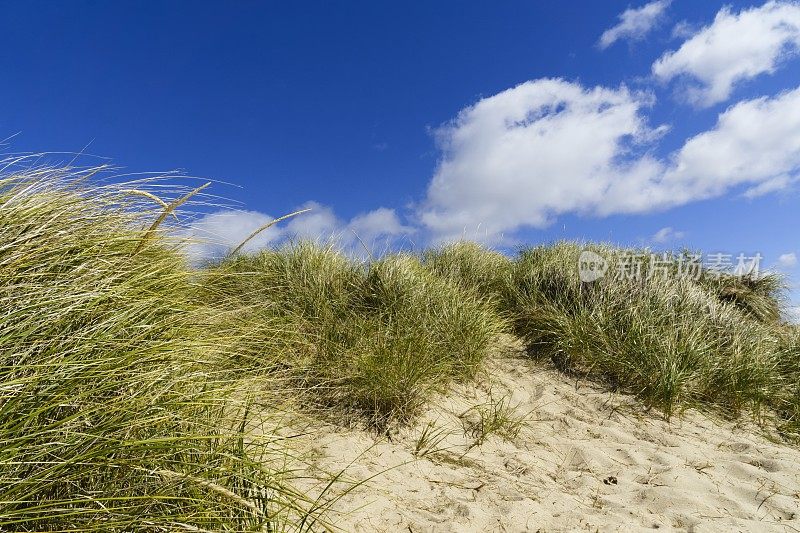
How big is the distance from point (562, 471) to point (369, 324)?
2101 millimetres

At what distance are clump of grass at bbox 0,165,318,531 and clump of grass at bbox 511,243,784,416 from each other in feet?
12.5

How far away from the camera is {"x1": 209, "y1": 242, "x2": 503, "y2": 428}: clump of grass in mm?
3758

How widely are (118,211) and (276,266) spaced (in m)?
2.80

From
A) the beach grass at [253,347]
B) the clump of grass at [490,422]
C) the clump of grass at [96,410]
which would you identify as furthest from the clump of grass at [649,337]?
the clump of grass at [96,410]

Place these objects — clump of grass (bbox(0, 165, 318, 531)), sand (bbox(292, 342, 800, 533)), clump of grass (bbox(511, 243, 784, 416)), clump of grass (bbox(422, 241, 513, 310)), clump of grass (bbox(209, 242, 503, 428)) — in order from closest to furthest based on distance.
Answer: clump of grass (bbox(0, 165, 318, 531)), sand (bbox(292, 342, 800, 533)), clump of grass (bbox(209, 242, 503, 428)), clump of grass (bbox(511, 243, 784, 416)), clump of grass (bbox(422, 241, 513, 310))

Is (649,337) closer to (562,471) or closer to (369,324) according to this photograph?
(562,471)


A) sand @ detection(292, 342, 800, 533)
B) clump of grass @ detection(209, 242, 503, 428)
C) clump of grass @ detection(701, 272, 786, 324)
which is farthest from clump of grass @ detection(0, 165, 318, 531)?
clump of grass @ detection(701, 272, 786, 324)

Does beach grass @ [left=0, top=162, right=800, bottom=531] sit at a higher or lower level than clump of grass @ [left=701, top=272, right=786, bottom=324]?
lower

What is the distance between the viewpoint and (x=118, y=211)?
3.09 meters

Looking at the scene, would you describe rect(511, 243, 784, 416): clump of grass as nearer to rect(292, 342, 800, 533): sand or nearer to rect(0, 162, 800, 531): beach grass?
rect(0, 162, 800, 531): beach grass

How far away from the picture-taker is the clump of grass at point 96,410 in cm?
155

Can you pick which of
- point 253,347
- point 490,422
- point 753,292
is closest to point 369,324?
point 253,347

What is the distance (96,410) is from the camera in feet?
5.46

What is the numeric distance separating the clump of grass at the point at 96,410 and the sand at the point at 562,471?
2.56ft
